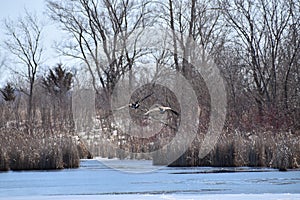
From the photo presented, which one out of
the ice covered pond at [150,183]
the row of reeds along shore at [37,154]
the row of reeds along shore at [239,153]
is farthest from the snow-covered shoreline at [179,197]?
the row of reeds along shore at [239,153]

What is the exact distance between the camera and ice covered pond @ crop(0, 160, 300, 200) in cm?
1205

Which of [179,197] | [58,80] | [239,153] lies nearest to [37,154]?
[239,153]

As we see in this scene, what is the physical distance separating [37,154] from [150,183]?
176 inches

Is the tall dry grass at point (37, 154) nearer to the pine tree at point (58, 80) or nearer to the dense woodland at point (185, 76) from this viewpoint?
the dense woodland at point (185, 76)

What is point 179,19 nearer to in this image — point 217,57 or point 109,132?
point 217,57

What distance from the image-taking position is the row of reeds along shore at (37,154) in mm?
17609

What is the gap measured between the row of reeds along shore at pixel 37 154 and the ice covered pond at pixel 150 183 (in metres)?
0.46

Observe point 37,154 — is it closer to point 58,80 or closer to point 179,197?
point 179,197

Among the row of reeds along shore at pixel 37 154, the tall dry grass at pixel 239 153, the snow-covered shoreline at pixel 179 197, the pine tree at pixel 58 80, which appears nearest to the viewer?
the snow-covered shoreline at pixel 179 197

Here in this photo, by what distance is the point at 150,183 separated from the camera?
14.4 metres

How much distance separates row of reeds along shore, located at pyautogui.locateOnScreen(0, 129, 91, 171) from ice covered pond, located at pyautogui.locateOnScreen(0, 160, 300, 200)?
18.0 inches

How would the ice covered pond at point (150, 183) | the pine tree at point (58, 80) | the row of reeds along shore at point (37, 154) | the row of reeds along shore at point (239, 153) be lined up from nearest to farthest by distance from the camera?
the ice covered pond at point (150, 183) → the row of reeds along shore at point (37, 154) → the row of reeds along shore at point (239, 153) → the pine tree at point (58, 80)

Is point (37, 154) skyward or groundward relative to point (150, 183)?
skyward

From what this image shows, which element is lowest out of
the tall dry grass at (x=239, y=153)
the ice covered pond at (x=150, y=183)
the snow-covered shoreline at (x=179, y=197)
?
the snow-covered shoreline at (x=179, y=197)
